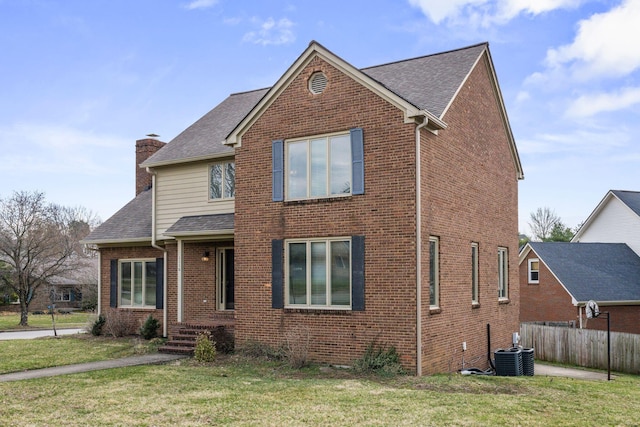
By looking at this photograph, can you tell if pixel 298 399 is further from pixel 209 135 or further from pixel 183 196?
pixel 209 135

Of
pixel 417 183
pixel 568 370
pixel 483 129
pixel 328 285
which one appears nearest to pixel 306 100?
pixel 417 183

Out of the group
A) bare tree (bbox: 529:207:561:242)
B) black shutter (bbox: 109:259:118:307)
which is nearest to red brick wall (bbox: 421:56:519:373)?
black shutter (bbox: 109:259:118:307)

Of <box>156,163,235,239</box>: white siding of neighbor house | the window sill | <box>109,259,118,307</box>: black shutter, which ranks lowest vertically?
<box>109,259,118,307</box>: black shutter

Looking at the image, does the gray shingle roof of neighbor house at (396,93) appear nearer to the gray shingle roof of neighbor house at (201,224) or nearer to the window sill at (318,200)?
the gray shingle roof of neighbor house at (201,224)

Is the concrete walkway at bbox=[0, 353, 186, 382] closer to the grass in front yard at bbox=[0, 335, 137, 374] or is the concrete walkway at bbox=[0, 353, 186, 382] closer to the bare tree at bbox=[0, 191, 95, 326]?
→ the grass in front yard at bbox=[0, 335, 137, 374]

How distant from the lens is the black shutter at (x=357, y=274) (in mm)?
13172

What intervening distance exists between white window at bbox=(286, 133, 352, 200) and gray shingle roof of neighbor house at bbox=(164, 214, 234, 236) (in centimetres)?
306

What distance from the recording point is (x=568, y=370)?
18.9 m

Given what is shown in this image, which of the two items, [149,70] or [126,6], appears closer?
[126,6]

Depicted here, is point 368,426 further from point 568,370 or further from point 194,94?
point 194,94

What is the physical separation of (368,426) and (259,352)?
21.2 feet

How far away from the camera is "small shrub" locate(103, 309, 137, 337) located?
64.1 feet

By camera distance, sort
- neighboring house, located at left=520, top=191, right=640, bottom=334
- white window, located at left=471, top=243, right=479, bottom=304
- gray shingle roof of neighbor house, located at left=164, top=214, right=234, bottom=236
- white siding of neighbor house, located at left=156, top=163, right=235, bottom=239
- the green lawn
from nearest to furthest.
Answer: the green lawn < white window, located at left=471, top=243, right=479, bottom=304 < gray shingle roof of neighbor house, located at left=164, top=214, right=234, bottom=236 < white siding of neighbor house, located at left=156, top=163, right=235, bottom=239 < neighboring house, located at left=520, top=191, right=640, bottom=334

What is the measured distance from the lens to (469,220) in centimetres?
1596
